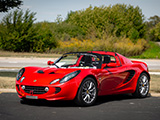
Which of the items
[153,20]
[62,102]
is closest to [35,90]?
[62,102]

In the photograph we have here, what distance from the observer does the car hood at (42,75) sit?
728 centimetres

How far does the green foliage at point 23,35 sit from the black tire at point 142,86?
85.8 feet

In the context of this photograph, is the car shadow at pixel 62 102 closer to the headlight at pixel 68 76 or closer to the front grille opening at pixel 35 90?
the front grille opening at pixel 35 90

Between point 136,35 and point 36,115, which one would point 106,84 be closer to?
point 36,115

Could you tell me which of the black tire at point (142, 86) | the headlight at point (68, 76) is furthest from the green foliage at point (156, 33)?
the headlight at point (68, 76)

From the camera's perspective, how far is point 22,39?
34.3 metres

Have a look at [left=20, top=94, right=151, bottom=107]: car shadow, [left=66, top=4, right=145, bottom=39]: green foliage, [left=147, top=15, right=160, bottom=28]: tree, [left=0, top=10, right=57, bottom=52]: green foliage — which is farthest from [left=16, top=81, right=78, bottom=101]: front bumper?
[left=147, top=15, right=160, bottom=28]: tree

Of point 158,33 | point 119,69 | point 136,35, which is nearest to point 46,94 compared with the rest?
point 119,69

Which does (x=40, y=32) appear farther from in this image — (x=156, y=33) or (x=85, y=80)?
(x=156, y=33)

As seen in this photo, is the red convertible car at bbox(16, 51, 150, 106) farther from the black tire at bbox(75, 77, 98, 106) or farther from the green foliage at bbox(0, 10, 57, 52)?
the green foliage at bbox(0, 10, 57, 52)

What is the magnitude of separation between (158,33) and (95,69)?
333 ft

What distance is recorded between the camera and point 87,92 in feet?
24.5

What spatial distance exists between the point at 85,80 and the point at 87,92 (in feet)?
0.95

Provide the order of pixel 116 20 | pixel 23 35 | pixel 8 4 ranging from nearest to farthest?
pixel 8 4, pixel 23 35, pixel 116 20
